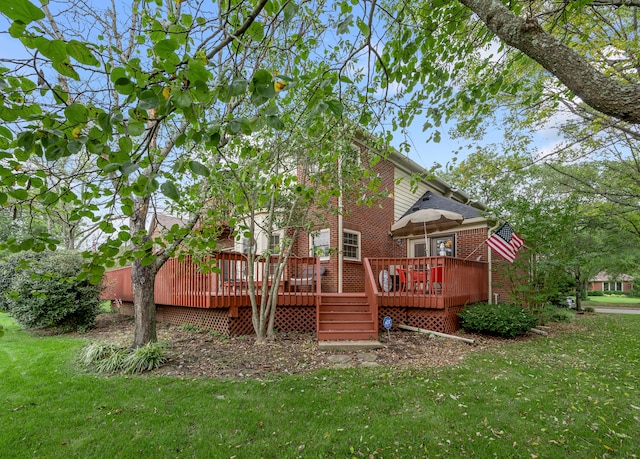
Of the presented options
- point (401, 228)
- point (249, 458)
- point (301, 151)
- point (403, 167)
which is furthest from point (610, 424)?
point (403, 167)

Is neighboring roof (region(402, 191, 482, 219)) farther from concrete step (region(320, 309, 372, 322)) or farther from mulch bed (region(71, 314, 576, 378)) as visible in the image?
concrete step (region(320, 309, 372, 322))

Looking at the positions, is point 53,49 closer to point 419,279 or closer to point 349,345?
point 349,345

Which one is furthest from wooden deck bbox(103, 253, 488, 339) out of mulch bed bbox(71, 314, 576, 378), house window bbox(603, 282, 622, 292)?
house window bbox(603, 282, 622, 292)

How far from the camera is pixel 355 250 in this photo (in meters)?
10.3

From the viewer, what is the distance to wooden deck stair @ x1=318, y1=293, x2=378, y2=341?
6883 mm

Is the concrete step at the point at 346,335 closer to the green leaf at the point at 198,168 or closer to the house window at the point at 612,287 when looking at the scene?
the green leaf at the point at 198,168

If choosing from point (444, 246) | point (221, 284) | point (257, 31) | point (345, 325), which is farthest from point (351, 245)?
point (257, 31)

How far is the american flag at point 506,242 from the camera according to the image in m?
8.47

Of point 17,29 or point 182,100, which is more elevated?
point 17,29

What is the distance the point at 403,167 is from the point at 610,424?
9.99 metres

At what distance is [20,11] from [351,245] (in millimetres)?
9296

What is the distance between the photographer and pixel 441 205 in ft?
39.4

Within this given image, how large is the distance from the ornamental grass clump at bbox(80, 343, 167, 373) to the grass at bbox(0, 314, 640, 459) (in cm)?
26

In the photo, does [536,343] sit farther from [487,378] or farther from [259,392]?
[259,392]
